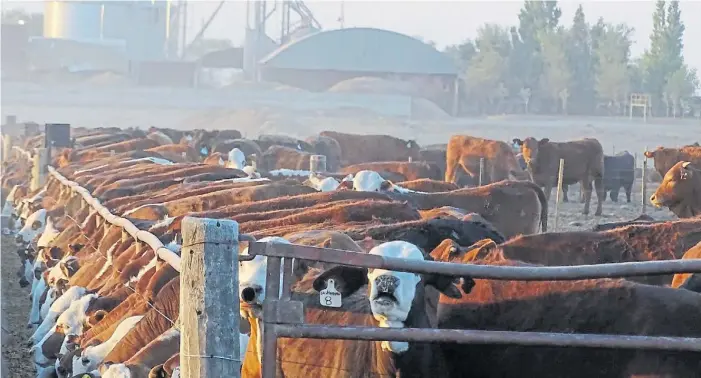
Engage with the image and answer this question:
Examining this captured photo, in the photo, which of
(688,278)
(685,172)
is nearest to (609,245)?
(688,278)

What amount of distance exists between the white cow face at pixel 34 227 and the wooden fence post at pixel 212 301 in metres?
13.2

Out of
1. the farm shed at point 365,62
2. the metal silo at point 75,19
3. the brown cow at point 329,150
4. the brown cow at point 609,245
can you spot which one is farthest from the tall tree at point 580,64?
the brown cow at point 609,245

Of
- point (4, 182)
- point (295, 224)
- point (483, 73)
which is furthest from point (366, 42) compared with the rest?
point (295, 224)

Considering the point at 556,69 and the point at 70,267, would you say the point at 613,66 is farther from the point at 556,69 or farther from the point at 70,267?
the point at 70,267

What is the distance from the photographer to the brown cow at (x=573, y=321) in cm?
523

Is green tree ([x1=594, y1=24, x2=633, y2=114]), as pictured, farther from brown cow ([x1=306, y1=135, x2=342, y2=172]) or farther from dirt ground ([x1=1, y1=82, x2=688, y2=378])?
brown cow ([x1=306, y1=135, x2=342, y2=172])

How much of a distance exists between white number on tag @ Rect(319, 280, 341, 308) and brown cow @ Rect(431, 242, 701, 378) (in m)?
0.96

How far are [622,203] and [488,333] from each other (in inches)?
873

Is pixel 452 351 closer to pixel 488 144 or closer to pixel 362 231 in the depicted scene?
pixel 362 231

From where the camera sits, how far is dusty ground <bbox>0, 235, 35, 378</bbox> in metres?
9.73

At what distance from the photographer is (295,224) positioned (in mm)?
10492

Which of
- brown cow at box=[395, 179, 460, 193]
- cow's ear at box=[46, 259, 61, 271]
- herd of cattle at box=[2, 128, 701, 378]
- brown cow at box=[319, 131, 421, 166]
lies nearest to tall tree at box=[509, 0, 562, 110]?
brown cow at box=[319, 131, 421, 166]

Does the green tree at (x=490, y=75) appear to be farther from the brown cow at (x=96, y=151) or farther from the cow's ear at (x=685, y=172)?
the cow's ear at (x=685, y=172)

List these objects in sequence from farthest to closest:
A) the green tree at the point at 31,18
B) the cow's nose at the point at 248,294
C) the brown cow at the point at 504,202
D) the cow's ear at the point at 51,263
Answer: the green tree at the point at 31,18 < the brown cow at the point at 504,202 < the cow's ear at the point at 51,263 < the cow's nose at the point at 248,294
